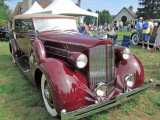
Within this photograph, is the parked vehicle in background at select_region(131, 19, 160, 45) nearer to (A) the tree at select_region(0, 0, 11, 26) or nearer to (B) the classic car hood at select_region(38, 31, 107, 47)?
(B) the classic car hood at select_region(38, 31, 107, 47)

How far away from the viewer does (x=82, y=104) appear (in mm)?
2010

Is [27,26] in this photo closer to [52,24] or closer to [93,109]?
[52,24]

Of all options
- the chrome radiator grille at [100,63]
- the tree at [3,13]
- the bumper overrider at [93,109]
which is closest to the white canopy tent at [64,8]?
the tree at [3,13]

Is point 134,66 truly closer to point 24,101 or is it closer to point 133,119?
point 133,119

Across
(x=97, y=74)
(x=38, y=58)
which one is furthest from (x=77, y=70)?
(x=38, y=58)

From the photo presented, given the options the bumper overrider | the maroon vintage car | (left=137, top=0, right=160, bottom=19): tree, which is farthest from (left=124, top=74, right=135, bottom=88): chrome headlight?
(left=137, top=0, right=160, bottom=19): tree

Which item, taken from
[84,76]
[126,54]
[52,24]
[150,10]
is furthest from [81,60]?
[150,10]

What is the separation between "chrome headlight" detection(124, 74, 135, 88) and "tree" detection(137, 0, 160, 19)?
3652 centimetres

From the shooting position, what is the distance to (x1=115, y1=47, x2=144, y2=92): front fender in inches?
99.3

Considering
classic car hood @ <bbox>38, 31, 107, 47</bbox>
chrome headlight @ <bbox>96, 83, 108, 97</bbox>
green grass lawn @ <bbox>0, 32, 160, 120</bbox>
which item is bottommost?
green grass lawn @ <bbox>0, 32, 160, 120</bbox>

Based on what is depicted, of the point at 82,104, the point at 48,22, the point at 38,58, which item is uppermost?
the point at 48,22

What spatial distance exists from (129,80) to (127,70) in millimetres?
218

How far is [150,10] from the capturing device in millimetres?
34438

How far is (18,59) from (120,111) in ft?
12.4
